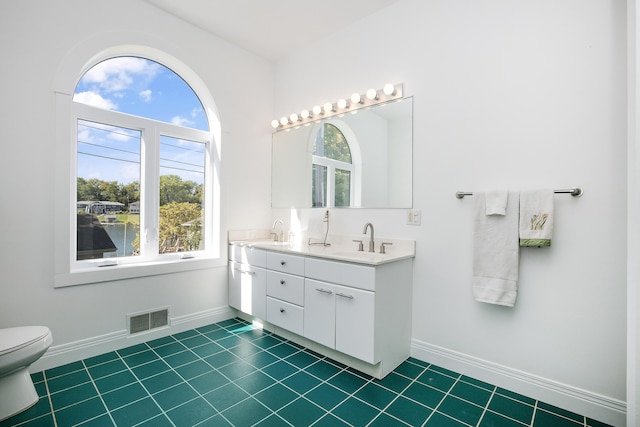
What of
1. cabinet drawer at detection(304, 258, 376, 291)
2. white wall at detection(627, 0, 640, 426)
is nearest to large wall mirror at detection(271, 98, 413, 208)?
cabinet drawer at detection(304, 258, 376, 291)

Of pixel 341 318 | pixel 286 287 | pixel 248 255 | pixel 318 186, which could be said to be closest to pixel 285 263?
pixel 286 287

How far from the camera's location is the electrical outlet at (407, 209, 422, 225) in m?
2.38

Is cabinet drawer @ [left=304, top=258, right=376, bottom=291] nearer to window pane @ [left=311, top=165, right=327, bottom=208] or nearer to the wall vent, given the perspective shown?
window pane @ [left=311, top=165, right=327, bottom=208]

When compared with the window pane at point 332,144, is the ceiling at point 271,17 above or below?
above

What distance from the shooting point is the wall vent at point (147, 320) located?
2.53 m

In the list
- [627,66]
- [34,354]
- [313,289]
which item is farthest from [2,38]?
[627,66]

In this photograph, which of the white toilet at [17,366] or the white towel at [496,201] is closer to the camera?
the white toilet at [17,366]

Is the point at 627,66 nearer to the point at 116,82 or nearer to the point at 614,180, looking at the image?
the point at 614,180

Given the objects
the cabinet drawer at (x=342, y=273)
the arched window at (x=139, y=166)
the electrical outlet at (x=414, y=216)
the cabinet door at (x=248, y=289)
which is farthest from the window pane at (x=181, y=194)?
the electrical outlet at (x=414, y=216)

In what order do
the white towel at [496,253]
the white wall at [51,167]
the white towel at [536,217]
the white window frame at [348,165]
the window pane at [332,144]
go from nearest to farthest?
the white towel at [536,217]
the white towel at [496,253]
the white wall at [51,167]
the white window frame at [348,165]
the window pane at [332,144]

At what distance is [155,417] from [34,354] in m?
0.76

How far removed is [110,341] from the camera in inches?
94.7

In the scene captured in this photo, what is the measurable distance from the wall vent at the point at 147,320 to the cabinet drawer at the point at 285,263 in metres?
1.00

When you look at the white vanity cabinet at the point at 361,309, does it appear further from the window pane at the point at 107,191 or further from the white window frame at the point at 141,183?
the window pane at the point at 107,191
